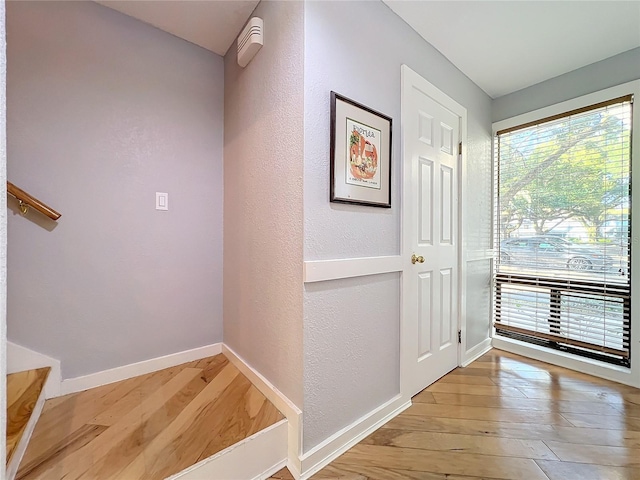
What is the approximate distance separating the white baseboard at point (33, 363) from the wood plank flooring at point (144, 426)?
0.21 feet

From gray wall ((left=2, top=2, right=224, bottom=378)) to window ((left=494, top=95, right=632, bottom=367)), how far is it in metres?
2.51

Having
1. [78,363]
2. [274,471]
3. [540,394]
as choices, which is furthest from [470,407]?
[78,363]

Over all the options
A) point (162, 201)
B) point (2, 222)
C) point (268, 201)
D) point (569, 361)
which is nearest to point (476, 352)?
point (569, 361)

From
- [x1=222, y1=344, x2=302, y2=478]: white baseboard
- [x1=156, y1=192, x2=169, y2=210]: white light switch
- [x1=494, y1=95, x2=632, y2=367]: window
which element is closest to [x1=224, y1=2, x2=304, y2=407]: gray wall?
[x1=222, y1=344, x2=302, y2=478]: white baseboard

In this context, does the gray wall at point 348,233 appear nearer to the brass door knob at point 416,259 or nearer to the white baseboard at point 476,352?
the brass door knob at point 416,259

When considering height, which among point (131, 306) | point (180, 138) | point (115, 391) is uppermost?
point (180, 138)

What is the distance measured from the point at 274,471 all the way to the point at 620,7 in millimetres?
3060

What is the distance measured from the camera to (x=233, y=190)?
1.79 m

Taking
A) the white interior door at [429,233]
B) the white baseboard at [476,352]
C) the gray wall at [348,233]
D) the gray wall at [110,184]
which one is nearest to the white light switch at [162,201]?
the gray wall at [110,184]

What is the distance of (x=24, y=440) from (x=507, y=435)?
2.18 meters

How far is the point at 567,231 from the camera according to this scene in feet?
6.91

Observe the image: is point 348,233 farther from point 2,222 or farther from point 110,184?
point 110,184

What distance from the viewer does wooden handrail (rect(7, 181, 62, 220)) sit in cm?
126

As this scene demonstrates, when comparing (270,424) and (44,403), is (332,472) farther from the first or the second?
(44,403)
